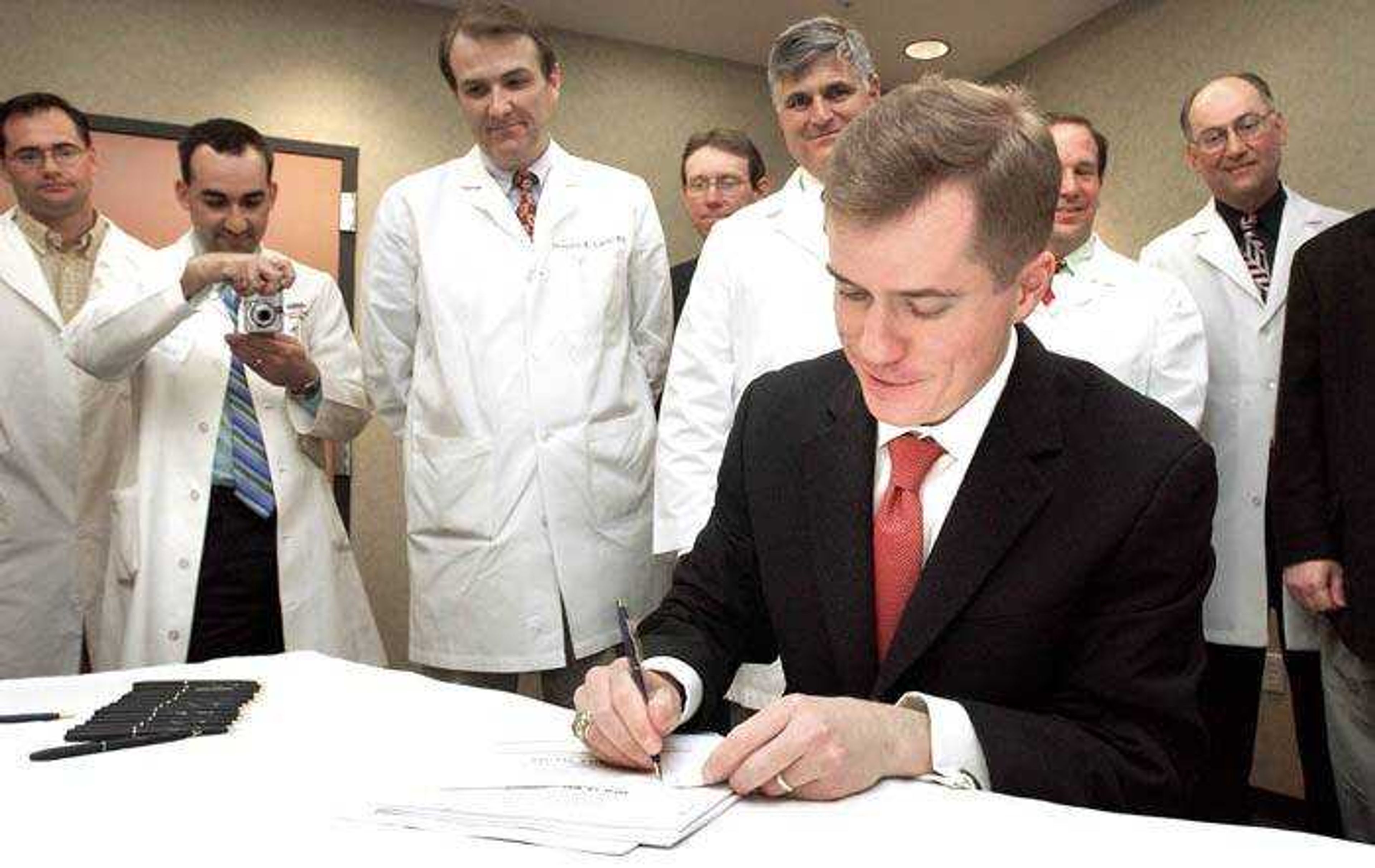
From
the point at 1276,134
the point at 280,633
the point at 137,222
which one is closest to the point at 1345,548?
the point at 1276,134

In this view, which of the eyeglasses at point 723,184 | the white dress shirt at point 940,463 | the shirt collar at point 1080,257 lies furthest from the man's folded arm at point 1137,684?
the eyeglasses at point 723,184

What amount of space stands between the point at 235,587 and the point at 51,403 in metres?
0.82

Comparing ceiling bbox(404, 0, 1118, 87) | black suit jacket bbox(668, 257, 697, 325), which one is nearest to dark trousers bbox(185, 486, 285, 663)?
black suit jacket bbox(668, 257, 697, 325)

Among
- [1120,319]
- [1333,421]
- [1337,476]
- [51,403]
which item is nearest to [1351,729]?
[1337,476]

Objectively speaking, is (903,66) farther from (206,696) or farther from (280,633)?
(206,696)

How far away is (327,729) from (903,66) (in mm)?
4699

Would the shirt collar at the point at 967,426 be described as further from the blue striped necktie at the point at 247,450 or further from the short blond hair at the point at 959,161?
the blue striped necktie at the point at 247,450

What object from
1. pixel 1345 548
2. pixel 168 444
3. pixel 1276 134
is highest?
pixel 1276 134

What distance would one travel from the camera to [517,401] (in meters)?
2.26

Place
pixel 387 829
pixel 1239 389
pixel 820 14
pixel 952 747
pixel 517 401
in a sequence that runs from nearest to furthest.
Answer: pixel 387 829, pixel 952 747, pixel 517 401, pixel 1239 389, pixel 820 14

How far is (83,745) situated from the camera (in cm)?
106

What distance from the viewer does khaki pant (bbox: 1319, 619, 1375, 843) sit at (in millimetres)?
2162

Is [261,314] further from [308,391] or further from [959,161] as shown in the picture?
[959,161]

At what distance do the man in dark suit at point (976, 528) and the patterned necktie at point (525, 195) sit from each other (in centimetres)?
131
